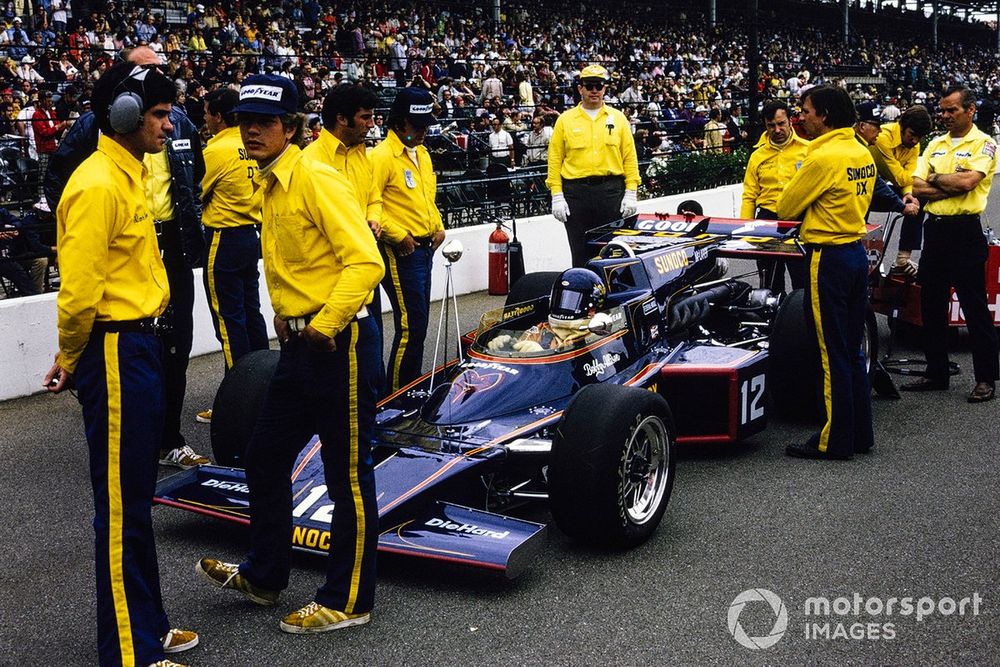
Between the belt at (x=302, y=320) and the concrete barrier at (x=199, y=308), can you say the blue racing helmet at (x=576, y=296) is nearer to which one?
the belt at (x=302, y=320)

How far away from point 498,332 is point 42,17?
1301 centimetres

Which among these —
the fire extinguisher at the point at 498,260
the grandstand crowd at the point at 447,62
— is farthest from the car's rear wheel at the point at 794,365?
the fire extinguisher at the point at 498,260

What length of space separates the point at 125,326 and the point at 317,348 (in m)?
0.58

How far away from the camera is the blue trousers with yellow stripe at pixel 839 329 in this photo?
5527mm

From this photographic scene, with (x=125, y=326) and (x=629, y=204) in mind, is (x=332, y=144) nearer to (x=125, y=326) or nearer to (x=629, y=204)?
(x=125, y=326)

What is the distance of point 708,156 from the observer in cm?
1634

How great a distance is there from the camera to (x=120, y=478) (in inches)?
129

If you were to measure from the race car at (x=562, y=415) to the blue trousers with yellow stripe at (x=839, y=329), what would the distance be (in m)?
0.34

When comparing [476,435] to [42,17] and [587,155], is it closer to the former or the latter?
[587,155]

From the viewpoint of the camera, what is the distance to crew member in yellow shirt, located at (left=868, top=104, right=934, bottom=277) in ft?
27.1

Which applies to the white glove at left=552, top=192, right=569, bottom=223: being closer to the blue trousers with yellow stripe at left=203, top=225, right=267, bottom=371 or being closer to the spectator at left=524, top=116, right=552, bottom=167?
the blue trousers with yellow stripe at left=203, top=225, right=267, bottom=371

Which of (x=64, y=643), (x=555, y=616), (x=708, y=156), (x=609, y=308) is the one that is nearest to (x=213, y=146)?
(x=609, y=308)

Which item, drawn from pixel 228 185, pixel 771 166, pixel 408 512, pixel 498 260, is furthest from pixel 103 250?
pixel 498 260

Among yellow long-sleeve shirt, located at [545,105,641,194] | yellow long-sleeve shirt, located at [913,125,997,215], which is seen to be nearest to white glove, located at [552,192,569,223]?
yellow long-sleeve shirt, located at [545,105,641,194]
